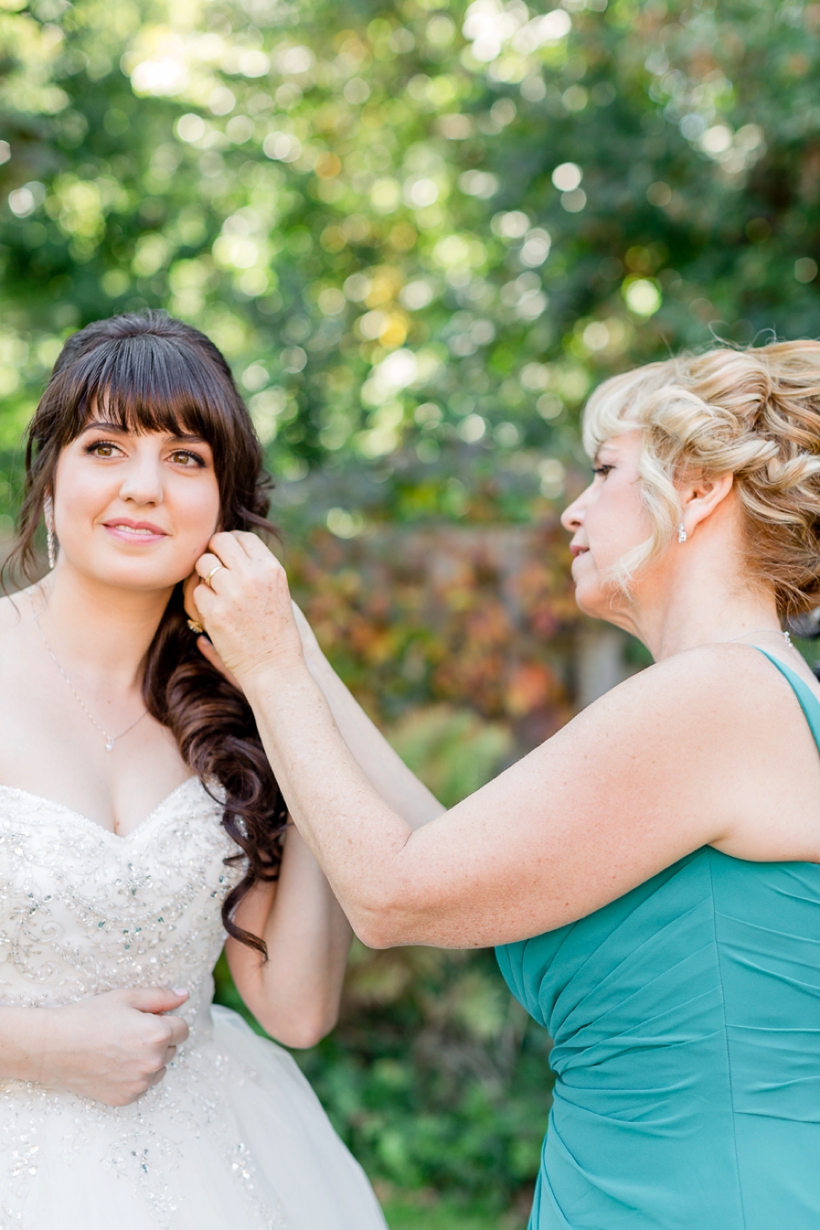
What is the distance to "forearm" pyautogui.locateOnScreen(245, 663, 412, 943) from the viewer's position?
1.72 metres

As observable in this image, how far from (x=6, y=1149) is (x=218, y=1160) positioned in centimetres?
39

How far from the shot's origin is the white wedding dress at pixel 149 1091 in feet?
6.20

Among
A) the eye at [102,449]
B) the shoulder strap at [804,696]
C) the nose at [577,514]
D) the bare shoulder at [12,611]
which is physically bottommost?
the shoulder strap at [804,696]

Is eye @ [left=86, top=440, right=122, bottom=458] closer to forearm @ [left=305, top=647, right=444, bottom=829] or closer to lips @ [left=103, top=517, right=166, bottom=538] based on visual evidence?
lips @ [left=103, top=517, right=166, bottom=538]

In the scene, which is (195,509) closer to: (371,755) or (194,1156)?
(371,755)

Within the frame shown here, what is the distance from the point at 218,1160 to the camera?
80.0 inches

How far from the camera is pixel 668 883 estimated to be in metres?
1.77

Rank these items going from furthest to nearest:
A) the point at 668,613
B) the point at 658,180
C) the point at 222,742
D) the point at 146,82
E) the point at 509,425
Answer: the point at 146,82, the point at 658,180, the point at 509,425, the point at 222,742, the point at 668,613

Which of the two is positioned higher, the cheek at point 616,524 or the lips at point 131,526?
the lips at point 131,526

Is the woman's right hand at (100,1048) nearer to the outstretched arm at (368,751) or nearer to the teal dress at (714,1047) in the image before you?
the outstretched arm at (368,751)

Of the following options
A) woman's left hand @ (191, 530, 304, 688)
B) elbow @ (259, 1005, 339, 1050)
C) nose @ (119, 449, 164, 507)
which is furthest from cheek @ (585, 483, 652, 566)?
elbow @ (259, 1005, 339, 1050)

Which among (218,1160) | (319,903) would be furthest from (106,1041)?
(319,903)

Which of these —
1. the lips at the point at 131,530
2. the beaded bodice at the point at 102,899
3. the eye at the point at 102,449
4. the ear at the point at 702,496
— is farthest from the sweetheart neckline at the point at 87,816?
the ear at the point at 702,496

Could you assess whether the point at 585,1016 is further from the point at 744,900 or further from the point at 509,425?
the point at 509,425
